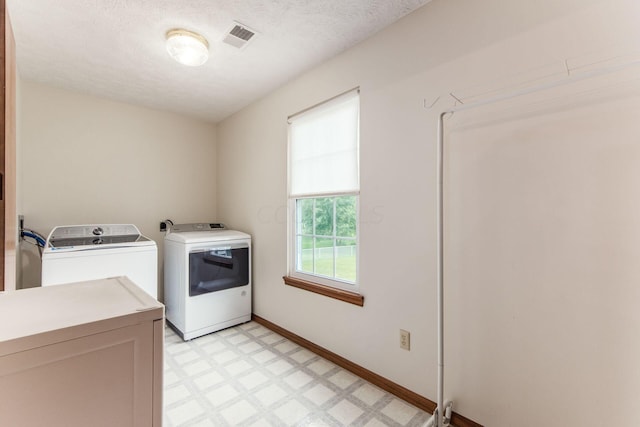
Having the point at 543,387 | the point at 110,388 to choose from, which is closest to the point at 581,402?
the point at 543,387

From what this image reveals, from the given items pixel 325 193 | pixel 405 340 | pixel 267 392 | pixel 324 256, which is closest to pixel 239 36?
pixel 325 193

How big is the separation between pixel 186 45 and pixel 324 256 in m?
1.79

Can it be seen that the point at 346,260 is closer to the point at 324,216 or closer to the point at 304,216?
the point at 324,216

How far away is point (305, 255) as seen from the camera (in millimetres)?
2518

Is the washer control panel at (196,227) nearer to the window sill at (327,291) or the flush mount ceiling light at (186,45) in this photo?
the window sill at (327,291)

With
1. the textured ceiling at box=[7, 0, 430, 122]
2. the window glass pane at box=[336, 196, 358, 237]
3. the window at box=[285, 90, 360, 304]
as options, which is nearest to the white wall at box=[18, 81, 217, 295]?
the textured ceiling at box=[7, 0, 430, 122]

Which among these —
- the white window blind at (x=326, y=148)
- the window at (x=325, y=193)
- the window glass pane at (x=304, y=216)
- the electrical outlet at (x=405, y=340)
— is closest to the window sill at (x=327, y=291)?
the window at (x=325, y=193)

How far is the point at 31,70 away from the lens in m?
2.33

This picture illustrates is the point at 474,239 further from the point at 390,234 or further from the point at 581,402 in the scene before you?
the point at 581,402

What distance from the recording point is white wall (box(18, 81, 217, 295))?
2.56 metres

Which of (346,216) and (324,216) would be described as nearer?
(346,216)

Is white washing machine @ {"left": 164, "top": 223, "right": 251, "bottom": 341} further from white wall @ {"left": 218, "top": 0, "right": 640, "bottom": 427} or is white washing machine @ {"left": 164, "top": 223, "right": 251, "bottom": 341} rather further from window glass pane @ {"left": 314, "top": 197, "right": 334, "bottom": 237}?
white wall @ {"left": 218, "top": 0, "right": 640, "bottom": 427}

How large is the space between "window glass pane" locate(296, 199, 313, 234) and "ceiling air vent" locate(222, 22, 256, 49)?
1.27 meters

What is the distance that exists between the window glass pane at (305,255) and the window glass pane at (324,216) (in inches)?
6.0
